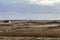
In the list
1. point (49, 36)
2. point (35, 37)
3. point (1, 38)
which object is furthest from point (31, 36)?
point (1, 38)

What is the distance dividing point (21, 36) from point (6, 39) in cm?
87

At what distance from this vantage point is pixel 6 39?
10.0 meters

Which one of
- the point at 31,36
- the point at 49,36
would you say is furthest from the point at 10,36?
the point at 49,36

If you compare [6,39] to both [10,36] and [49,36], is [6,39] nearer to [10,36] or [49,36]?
[10,36]

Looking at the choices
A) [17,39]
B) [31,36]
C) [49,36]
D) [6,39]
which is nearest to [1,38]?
[6,39]

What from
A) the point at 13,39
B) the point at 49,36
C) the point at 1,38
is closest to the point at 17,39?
the point at 13,39

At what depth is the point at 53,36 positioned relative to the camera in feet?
32.7

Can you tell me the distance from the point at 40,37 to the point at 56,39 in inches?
34.2

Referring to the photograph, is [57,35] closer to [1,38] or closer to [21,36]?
[21,36]

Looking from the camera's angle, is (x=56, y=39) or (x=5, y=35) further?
(x=5, y=35)

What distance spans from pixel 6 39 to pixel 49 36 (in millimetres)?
2398

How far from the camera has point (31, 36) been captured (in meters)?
10.1

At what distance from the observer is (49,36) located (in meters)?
9.88

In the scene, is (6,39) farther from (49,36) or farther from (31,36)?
(49,36)
